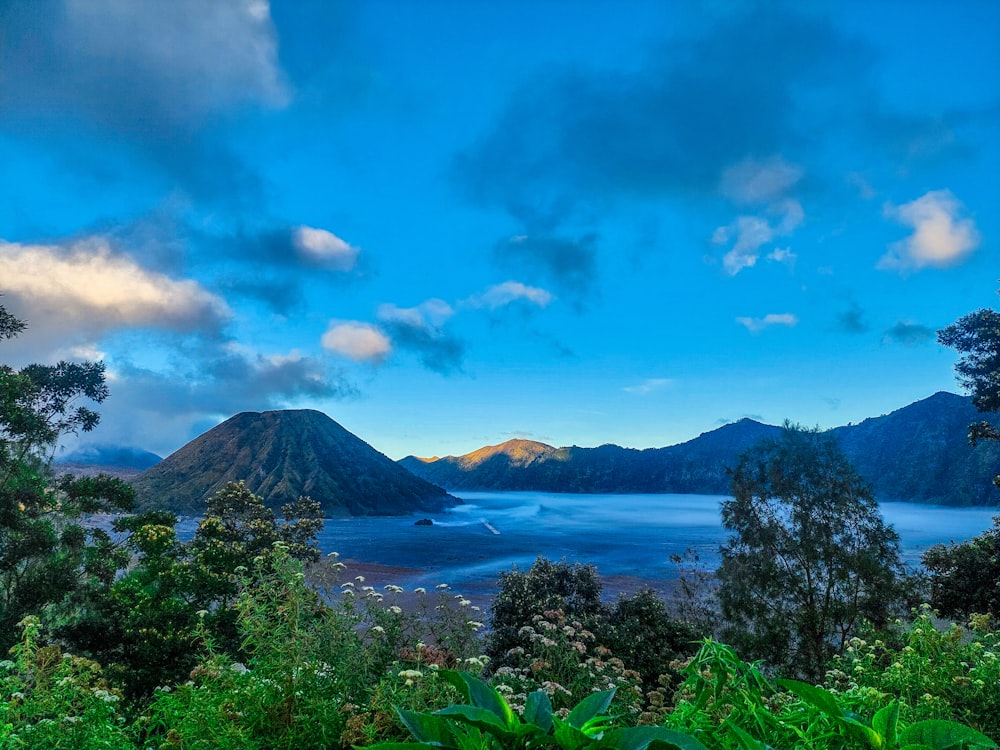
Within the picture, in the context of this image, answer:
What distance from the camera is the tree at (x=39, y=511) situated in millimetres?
10633

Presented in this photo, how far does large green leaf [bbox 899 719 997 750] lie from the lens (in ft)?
2.99

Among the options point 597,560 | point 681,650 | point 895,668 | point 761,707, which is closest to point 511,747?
point 761,707

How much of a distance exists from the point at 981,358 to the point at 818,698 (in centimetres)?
1767

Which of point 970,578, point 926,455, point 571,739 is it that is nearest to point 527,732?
point 571,739

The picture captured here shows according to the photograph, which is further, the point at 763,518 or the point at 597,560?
the point at 597,560

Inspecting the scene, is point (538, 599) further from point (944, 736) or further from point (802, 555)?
point (944, 736)

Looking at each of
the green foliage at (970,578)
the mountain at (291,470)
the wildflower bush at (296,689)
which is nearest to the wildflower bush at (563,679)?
the wildflower bush at (296,689)

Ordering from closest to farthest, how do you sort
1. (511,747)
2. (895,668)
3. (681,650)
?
(511,747)
(895,668)
(681,650)

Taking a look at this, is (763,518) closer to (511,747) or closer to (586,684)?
(586,684)

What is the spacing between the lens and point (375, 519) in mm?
104625

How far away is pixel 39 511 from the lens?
11.7 meters

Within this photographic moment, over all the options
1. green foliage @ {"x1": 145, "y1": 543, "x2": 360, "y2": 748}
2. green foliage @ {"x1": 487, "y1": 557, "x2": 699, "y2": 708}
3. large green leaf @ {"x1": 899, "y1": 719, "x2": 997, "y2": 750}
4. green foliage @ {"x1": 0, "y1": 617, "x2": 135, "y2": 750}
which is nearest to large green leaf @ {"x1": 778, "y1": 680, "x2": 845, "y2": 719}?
large green leaf @ {"x1": 899, "y1": 719, "x2": 997, "y2": 750}

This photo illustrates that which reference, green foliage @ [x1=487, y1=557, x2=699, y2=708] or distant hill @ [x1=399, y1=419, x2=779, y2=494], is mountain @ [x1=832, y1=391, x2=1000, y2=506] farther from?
green foliage @ [x1=487, y1=557, x2=699, y2=708]

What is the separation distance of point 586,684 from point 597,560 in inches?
1651
